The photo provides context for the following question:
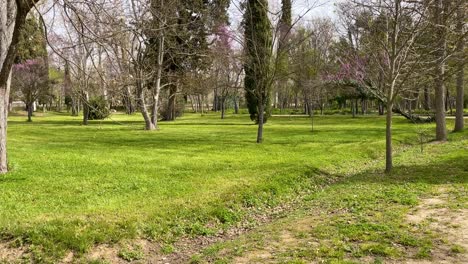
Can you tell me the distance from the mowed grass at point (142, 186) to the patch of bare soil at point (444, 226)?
289cm

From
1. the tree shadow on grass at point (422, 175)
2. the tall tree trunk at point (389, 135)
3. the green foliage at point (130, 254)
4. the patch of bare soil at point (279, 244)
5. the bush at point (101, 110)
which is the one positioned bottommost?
the green foliage at point (130, 254)

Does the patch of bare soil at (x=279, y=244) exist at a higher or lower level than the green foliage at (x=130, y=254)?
higher

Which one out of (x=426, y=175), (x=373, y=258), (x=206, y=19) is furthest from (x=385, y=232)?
(x=206, y=19)

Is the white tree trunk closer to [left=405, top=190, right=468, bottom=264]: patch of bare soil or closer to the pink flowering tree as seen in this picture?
[left=405, top=190, right=468, bottom=264]: patch of bare soil

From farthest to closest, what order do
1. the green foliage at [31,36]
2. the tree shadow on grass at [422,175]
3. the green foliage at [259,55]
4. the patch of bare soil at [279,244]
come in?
1. the green foliage at [259,55]
2. the tree shadow on grass at [422,175]
3. the green foliage at [31,36]
4. the patch of bare soil at [279,244]

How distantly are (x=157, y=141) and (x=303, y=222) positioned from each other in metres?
11.2

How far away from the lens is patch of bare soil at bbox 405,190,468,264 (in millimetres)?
5098

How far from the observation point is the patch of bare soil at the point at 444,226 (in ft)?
16.7

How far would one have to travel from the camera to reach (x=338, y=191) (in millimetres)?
9180

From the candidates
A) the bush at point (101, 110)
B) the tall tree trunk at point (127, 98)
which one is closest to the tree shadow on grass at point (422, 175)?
the tall tree trunk at point (127, 98)

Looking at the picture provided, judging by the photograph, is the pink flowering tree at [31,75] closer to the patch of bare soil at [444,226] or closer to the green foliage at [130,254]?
the green foliage at [130,254]

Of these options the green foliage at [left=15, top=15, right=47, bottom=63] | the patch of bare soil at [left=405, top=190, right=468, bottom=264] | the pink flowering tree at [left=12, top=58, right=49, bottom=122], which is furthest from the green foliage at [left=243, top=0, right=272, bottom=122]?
the pink flowering tree at [left=12, top=58, right=49, bottom=122]

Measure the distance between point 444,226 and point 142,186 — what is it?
5.68 meters

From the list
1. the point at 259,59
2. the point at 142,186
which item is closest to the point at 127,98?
the point at 142,186
